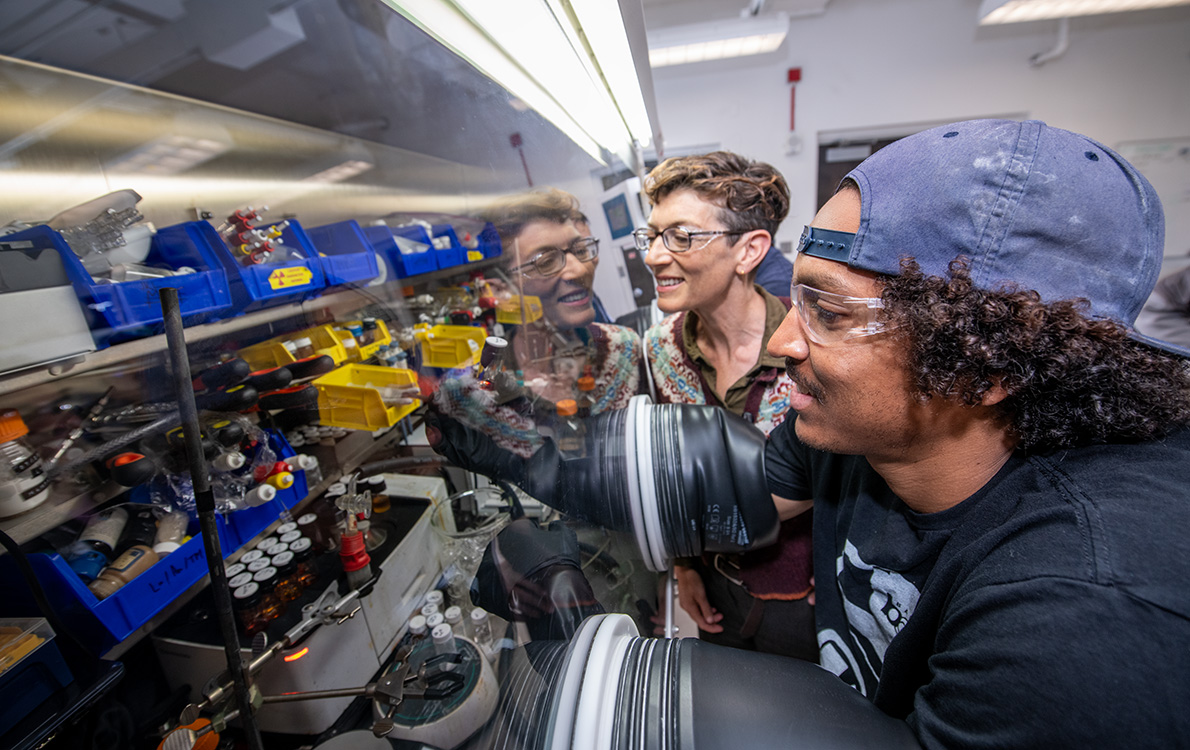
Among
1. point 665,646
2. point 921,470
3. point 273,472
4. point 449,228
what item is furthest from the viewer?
point 449,228

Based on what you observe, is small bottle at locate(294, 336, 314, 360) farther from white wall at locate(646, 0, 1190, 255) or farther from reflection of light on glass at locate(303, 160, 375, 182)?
white wall at locate(646, 0, 1190, 255)

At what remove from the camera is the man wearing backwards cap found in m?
0.40

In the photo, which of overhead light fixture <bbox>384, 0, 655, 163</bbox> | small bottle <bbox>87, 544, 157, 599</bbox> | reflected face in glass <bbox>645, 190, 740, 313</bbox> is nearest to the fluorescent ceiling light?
reflected face in glass <bbox>645, 190, 740, 313</bbox>

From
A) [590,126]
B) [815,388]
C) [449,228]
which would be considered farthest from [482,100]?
[815,388]

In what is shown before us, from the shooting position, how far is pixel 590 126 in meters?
1.35

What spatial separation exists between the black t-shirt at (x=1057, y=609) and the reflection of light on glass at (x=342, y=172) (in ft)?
5.71

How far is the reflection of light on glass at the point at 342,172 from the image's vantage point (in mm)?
1365

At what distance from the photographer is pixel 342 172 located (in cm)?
143

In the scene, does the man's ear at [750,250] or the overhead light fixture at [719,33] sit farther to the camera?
the overhead light fixture at [719,33]

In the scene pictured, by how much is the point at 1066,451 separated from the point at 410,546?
1.24 m

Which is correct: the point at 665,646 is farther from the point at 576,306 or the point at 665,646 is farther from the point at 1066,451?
the point at 576,306

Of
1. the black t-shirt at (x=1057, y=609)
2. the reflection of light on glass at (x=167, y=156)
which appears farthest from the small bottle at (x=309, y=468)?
the black t-shirt at (x=1057, y=609)

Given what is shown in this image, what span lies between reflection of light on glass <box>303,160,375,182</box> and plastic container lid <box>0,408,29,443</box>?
38.3 inches

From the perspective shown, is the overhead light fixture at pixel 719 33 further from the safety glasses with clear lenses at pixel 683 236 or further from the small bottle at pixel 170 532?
the small bottle at pixel 170 532
